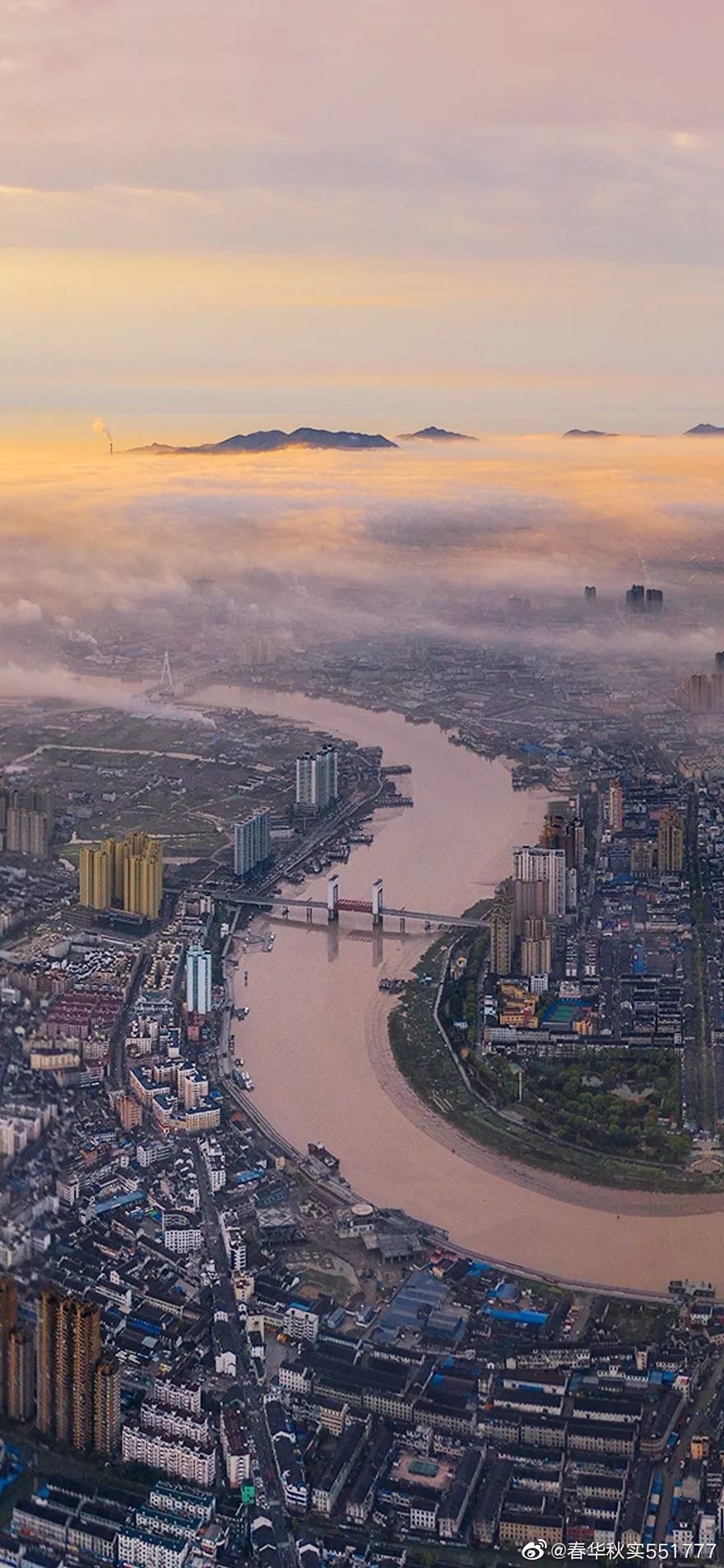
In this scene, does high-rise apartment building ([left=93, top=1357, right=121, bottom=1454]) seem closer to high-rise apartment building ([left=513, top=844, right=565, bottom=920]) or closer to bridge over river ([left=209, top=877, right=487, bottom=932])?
high-rise apartment building ([left=513, top=844, right=565, bottom=920])

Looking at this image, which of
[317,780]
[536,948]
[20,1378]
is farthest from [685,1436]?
[317,780]

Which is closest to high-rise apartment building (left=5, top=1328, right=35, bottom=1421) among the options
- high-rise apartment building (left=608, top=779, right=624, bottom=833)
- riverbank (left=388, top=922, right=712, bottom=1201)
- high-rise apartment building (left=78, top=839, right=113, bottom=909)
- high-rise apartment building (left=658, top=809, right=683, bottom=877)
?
riverbank (left=388, top=922, right=712, bottom=1201)

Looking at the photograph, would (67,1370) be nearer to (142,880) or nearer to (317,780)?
(142,880)

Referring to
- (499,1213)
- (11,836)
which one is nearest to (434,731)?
(11,836)

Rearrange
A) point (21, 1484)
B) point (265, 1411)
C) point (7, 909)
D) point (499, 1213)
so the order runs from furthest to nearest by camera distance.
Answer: point (7, 909)
point (499, 1213)
point (265, 1411)
point (21, 1484)

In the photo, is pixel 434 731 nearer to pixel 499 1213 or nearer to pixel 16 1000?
pixel 16 1000
